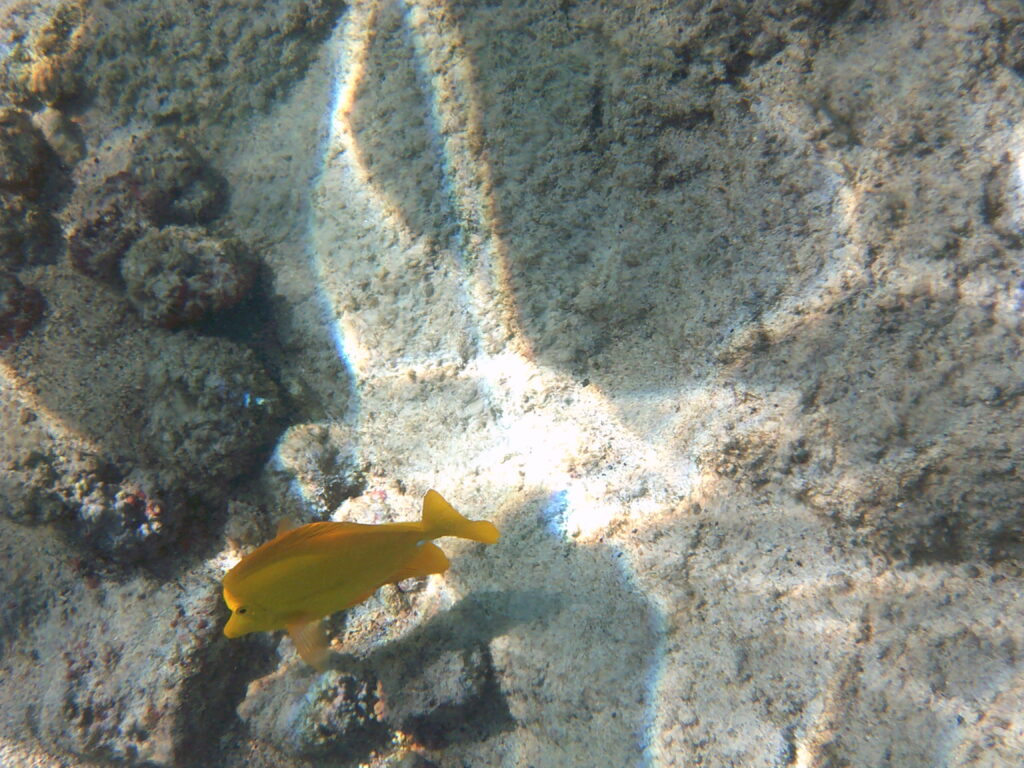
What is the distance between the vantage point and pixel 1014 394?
1.58 metres

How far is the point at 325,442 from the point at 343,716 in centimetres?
124

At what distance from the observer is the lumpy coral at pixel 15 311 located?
2.88 m

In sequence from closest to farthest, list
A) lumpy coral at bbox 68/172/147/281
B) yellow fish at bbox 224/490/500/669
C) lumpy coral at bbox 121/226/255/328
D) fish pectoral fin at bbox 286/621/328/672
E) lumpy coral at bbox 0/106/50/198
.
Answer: yellow fish at bbox 224/490/500/669 < fish pectoral fin at bbox 286/621/328/672 < lumpy coral at bbox 121/226/255/328 < lumpy coral at bbox 68/172/147/281 < lumpy coral at bbox 0/106/50/198

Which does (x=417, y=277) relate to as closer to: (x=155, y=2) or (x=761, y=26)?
(x=761, y=26)

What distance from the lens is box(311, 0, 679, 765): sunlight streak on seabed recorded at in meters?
2.18

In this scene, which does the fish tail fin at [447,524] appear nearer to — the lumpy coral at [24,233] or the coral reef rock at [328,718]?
the coral reef rock at [328,718]

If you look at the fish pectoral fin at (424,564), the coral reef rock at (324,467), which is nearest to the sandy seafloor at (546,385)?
the coral reef rock at (324,467)

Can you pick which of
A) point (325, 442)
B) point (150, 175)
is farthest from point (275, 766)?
point (150, 175)

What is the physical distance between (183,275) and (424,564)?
1.99 metres

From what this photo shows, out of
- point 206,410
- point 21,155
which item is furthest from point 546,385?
point 21,155

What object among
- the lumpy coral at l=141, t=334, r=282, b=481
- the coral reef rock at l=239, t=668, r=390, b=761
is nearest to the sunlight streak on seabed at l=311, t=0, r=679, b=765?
the lumpy coral at l=141, t=334, r=282, b=481

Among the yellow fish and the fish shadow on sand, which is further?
the fish shadow on sand

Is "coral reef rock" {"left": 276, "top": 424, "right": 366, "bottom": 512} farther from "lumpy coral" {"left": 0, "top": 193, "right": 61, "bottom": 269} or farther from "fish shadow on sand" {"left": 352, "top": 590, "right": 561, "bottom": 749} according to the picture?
"lumpy coral" {"left": 0, "top": 193, "right": 61, "bottom": 269}

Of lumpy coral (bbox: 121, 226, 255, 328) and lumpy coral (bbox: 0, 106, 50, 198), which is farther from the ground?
lumpy coral (bbox: 0, 106, 50, 198)
